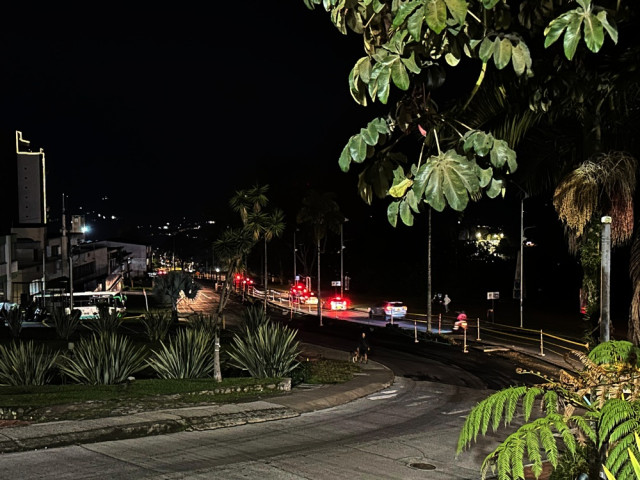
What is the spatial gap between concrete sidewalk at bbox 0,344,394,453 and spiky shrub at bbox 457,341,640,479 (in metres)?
8.61

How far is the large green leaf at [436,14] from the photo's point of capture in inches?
126

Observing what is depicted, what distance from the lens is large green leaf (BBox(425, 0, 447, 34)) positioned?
3.20 m

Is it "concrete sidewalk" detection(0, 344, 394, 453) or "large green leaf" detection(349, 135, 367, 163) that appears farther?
"concrete sidewalk" detection(0, 344, 394, 453)

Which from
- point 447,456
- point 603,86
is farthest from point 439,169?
point 447,456

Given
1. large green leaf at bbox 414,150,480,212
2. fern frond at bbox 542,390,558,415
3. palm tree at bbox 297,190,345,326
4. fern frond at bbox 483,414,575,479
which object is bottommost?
fern frond at bbox 483,414,575,479

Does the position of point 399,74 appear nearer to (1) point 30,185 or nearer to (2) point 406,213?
(2) point 406,213

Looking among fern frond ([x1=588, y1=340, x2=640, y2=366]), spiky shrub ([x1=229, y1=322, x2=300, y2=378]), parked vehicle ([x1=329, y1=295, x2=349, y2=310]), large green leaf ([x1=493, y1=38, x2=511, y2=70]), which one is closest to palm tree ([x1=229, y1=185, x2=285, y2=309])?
spiky shrub ([x1=229, y1=322, x2=300, y2=378])

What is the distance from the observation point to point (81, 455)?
423 inches

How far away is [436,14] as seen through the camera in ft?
10.5

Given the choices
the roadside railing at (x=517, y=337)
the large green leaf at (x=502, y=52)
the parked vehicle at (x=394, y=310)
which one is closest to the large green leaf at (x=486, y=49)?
the large green leaf at (x=502, y=52)

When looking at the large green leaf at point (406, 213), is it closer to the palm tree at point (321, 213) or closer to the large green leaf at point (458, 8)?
the large green leaf at point (458, 8)

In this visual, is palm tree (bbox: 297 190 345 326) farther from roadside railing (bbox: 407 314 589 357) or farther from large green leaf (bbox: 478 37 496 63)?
large green leaf (bbox: 478 37 496 63)

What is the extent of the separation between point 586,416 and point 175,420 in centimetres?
949

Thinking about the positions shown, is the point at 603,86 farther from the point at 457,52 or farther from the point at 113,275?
the point at 113,275
